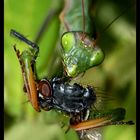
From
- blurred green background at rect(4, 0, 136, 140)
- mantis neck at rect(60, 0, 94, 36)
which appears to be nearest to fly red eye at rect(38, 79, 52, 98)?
blurred green background at rect(4, 0, 136, 140)

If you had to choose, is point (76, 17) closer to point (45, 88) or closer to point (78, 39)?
point (78, 39)

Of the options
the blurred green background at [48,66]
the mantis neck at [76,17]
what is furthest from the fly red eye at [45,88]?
the mantis neck at [76,17]

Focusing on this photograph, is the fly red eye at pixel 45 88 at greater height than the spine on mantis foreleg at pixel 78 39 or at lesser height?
lesser

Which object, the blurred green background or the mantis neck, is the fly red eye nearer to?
the blurred green background

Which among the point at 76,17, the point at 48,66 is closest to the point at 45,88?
the point at 48,66

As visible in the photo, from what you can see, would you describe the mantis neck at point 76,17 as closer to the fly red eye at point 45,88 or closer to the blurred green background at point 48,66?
the blurred green background at point 48,66
